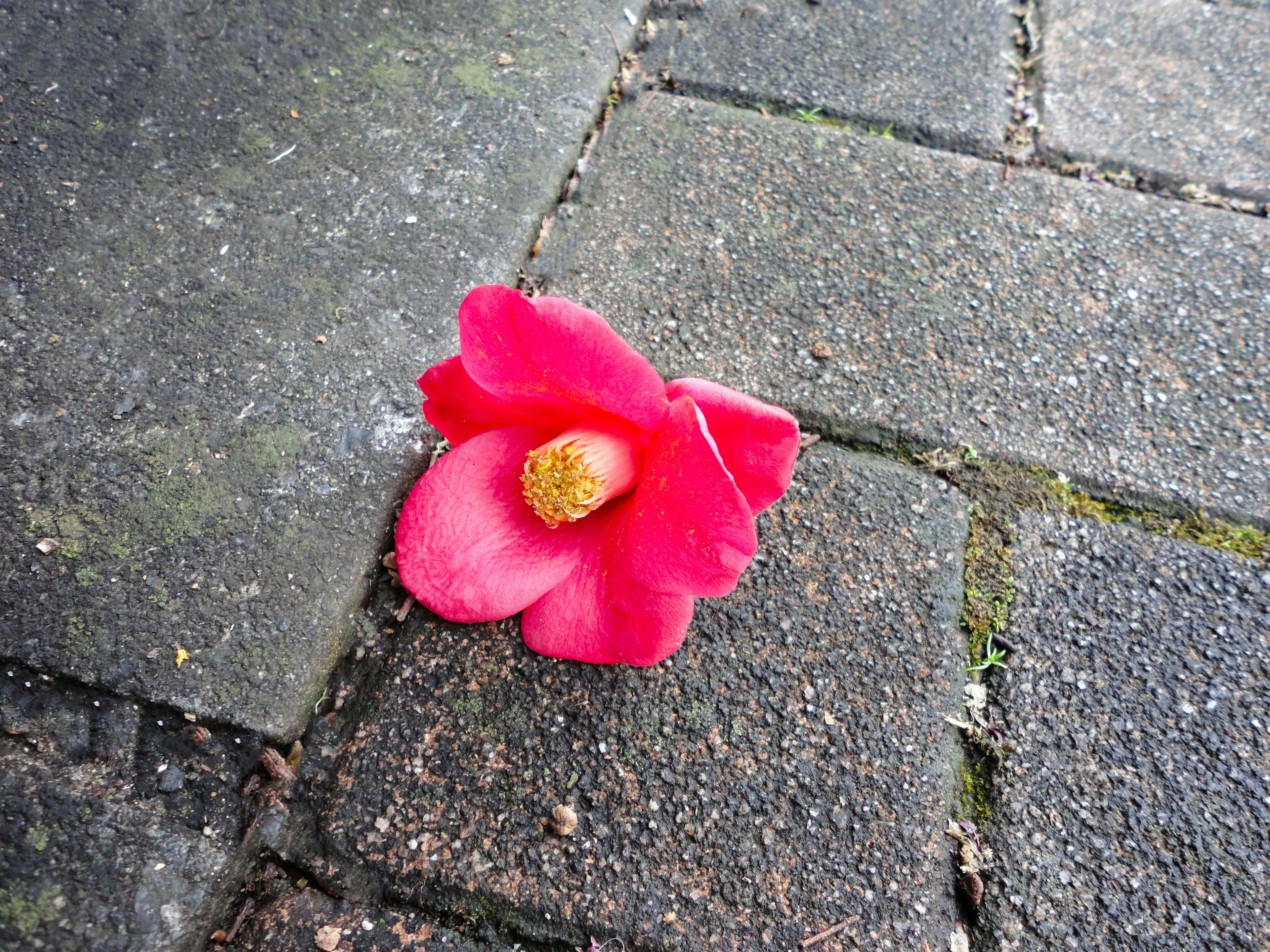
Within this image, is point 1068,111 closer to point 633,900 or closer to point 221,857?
point 633,900

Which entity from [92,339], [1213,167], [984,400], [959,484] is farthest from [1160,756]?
[92,339]

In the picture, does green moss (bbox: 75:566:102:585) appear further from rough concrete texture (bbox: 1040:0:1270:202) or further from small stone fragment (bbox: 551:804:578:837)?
rough concrete texture (bbox: 1040:0:1270:202)

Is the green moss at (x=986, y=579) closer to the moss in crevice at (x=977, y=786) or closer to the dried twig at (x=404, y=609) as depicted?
the moss in crevice at (x=977, y=786)

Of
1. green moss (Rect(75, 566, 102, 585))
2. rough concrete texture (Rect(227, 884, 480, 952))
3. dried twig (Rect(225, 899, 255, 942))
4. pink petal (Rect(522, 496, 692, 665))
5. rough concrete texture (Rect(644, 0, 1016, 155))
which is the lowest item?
dried twig (Rect(225, 899, 255, 942))

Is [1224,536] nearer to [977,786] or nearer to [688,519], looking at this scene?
[977,786]

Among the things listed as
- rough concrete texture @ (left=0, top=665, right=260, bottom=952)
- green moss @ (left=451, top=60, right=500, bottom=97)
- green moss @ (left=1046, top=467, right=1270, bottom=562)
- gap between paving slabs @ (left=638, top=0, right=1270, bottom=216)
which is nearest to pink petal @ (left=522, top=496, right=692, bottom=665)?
rough concrete texture @ (left=0, top=665, right=260, bottom=952)

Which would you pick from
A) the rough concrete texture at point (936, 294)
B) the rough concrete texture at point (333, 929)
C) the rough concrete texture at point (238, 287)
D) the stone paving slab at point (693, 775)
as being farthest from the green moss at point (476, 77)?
the rough concrete texture at point (333, 929)
